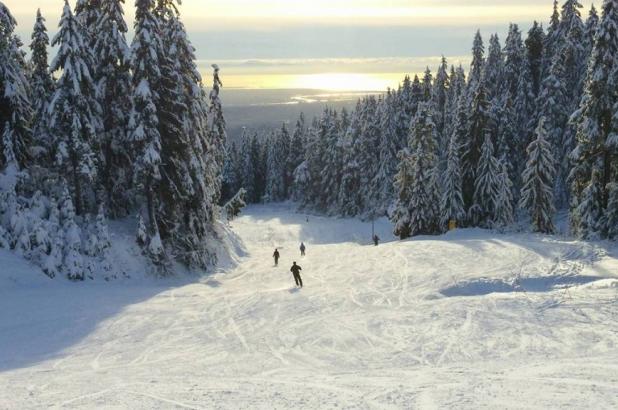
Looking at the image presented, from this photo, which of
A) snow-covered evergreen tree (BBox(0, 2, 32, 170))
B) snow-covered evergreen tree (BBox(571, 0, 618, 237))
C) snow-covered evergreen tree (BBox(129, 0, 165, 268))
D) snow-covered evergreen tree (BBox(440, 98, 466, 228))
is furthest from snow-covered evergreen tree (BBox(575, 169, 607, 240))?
→ snow-covered evergreen tree (BBox(0, 2, 32, 170))

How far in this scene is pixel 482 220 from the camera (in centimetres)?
4541

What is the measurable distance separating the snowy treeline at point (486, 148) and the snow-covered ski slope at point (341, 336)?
811 centimetres

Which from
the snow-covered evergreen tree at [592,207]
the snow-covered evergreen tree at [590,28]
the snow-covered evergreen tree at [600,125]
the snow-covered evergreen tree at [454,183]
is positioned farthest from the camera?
the snow-covered evergreen tree at [590,28]

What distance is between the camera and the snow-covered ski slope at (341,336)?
35.6ft

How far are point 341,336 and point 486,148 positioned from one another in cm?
3138

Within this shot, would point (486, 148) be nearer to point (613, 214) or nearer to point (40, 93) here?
point (613, 214)

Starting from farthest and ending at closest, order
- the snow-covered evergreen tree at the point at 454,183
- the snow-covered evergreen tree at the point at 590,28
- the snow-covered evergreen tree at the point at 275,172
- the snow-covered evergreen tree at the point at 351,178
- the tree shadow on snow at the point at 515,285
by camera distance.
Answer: the snow-covered evergreen tree at the point at 275,172 → the snow-covered evergreen tree at the point at 351,178 → the snow-covered evergreen tree at the point at 590,28 → the snow-covered evergreen tree at the point at 454,183 → the tree shadow on snow at the point at 515,285

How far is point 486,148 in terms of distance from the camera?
43.3 m

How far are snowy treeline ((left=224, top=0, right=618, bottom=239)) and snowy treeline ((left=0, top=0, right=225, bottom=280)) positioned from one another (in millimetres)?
21961

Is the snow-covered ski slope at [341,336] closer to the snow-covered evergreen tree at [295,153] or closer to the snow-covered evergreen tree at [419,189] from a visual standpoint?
the snow-covered evergreen tree at [419,189]

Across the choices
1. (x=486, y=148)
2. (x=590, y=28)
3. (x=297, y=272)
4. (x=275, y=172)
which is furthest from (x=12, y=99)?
(x=275, y=172)

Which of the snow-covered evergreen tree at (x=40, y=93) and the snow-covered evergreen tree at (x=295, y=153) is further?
the snow-covered evergreen tree at (x=295, y=153)

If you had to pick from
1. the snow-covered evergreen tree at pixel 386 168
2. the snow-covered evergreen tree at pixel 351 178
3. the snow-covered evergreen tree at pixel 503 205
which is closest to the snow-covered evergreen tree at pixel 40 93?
the snow-covered evergreen tree at pixel 503 205

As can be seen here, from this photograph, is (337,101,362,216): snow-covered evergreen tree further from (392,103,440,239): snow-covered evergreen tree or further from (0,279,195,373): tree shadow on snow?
(0,279,195,373): tree shadow on snow
